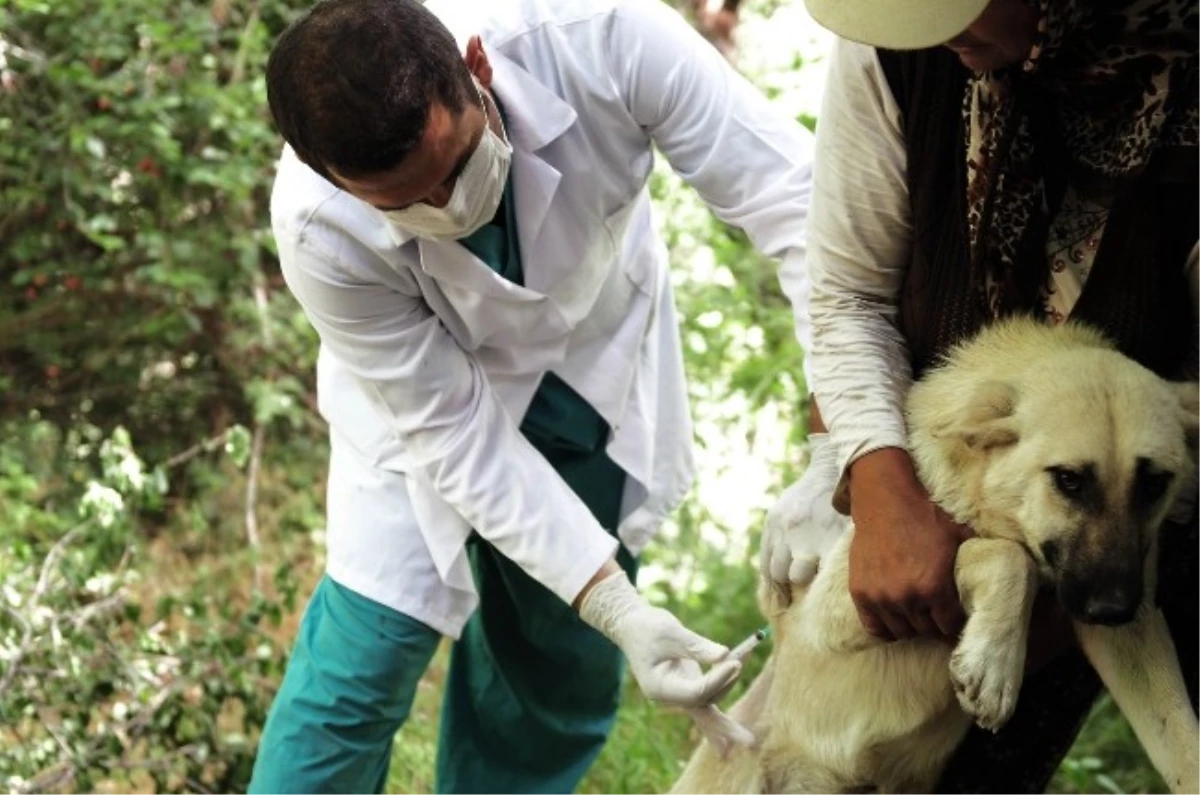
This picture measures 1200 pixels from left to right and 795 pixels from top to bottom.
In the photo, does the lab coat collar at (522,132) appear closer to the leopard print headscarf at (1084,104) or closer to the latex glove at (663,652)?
the latex glove at (663,652)

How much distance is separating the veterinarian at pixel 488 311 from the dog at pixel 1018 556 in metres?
0.31

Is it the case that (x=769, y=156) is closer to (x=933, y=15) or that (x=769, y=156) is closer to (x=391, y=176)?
(x=391, y=176)

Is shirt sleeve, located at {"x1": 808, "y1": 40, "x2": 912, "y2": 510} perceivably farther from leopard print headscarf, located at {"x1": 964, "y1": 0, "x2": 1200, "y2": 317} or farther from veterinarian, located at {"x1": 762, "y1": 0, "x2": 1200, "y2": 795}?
leopard print headscarf, located at {"x1": 964, "y1": 0, "x2": 1200, "y2": 317}

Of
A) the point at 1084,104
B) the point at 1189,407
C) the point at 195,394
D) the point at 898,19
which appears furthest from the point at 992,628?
the point at 195,394

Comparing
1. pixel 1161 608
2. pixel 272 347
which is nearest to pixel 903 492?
pixel 1161 608

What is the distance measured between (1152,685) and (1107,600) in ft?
0.62

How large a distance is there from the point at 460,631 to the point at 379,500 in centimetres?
29

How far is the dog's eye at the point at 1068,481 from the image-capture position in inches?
81.8

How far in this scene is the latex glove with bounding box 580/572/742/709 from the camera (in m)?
2.63

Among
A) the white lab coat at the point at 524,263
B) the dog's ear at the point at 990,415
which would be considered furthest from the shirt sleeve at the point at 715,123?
the dog's ear at the point at 990,415

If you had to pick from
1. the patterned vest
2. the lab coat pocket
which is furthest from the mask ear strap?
the patterned vest

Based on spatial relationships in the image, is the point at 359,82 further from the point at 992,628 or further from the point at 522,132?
the point at 992,628

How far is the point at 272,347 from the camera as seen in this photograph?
5863mm

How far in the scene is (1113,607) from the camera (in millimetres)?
1937
